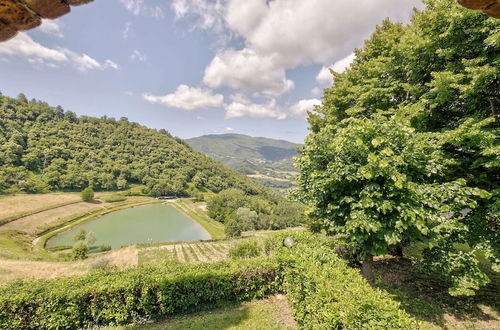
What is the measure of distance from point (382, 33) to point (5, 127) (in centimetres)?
17347

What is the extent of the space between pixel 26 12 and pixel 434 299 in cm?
1431

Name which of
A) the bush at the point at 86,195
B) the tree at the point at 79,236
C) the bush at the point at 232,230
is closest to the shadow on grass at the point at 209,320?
the tree at the point at 79,236

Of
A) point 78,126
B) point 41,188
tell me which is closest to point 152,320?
point 41,188

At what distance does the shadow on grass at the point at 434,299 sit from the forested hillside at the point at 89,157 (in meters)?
125

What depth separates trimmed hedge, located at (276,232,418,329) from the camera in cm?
466

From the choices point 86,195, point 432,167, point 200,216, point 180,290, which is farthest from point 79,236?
point 432,167

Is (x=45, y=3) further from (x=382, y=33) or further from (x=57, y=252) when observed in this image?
(x=57, y=252)

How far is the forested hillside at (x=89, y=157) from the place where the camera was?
328 feet

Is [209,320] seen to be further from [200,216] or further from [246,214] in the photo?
[200,216]

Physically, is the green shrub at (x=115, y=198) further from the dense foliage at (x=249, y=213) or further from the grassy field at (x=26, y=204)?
the dense foliage at (x=249, y=213)

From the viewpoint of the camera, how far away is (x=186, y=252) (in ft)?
162

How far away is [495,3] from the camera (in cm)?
228

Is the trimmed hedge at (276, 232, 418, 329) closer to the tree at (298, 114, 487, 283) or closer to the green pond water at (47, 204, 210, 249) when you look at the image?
the tree at (298, 114, 487, 283)

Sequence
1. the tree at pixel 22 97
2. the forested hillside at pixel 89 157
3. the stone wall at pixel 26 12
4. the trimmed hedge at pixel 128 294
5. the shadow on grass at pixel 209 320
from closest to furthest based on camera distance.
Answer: the stone wall at pixel 26 12
the shadow on grass at pixel 209 320
the trimmed hedge at pixel 128 294
the forested hillside at pixel 89 157
the tree at pixel 22 97
